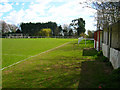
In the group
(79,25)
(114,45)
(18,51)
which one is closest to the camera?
(114,45)

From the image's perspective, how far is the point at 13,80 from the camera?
16.5ft

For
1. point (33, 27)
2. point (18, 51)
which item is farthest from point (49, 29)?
point (18, 51)

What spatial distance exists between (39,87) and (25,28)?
95366 millimetres

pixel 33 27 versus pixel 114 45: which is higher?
pixel 33 27

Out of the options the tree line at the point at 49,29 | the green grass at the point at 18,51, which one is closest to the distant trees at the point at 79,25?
the tree line at the point at 49,29

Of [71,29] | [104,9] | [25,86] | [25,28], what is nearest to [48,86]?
[25,86]

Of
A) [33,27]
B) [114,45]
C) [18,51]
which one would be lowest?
[18,51]

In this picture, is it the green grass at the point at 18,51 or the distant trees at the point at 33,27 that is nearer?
the green grass at the point at 18,51

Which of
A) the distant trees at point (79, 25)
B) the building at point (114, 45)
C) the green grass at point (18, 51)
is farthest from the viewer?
the distant trees at point (79, 25)

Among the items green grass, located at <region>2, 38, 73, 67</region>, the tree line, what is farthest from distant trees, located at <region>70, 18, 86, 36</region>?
green grass, located at <region>2, 38, 73, 67</region>

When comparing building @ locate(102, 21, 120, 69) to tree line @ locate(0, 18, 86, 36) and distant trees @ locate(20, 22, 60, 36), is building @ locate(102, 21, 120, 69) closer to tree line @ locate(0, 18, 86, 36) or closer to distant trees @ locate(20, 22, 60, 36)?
tree line @ locate(0, 18, 86, 36)

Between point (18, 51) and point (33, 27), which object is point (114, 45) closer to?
point (18, 51)

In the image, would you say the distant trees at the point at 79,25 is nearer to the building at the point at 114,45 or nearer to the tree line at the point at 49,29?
the tree line at the point at 49,29

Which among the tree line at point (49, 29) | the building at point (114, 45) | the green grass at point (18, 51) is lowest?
the green grass at point (18, 51)
